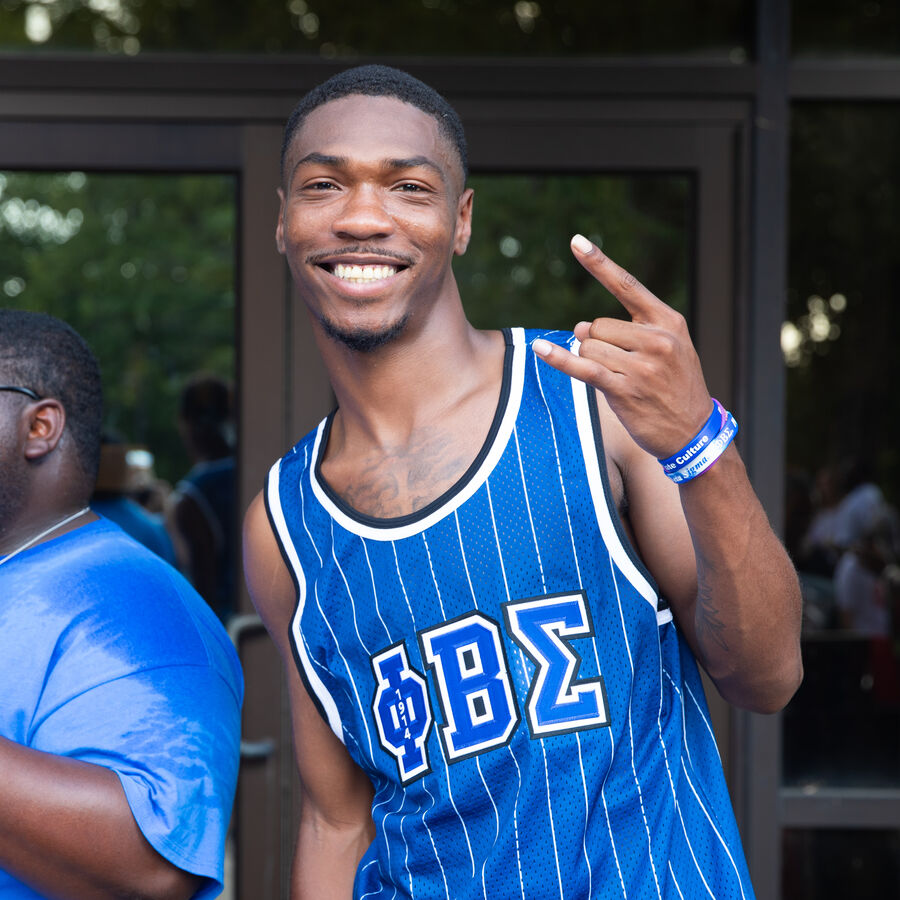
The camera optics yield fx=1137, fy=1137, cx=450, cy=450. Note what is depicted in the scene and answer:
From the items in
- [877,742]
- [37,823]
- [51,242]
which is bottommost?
[877,742]

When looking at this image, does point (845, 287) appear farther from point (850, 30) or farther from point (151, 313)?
point (151, 313)

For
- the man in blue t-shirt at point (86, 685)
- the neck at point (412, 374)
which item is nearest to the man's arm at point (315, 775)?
the man in blue t-shirt at point (86, 685)

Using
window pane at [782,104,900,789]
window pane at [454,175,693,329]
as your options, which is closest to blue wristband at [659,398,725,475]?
window pane at [454,175,693,329]

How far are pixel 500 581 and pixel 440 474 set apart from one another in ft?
0.56

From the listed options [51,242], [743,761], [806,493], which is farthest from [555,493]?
[51,242]

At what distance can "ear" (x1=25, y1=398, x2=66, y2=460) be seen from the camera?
1560 mm

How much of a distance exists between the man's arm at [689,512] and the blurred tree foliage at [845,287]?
1885 mm

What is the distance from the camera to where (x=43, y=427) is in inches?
62.1

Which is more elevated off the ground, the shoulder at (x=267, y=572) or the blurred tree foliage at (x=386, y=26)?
the blurred tree foliage at (x=386, y=26)

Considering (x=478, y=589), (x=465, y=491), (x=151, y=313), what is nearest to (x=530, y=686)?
(x=478, y=589)

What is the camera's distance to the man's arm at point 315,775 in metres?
1.68

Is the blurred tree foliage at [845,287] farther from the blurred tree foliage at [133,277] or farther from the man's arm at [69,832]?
the man's arm at [69,832]

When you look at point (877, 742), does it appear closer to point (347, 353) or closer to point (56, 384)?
point (347, 353)

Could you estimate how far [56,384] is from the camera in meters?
1.60
